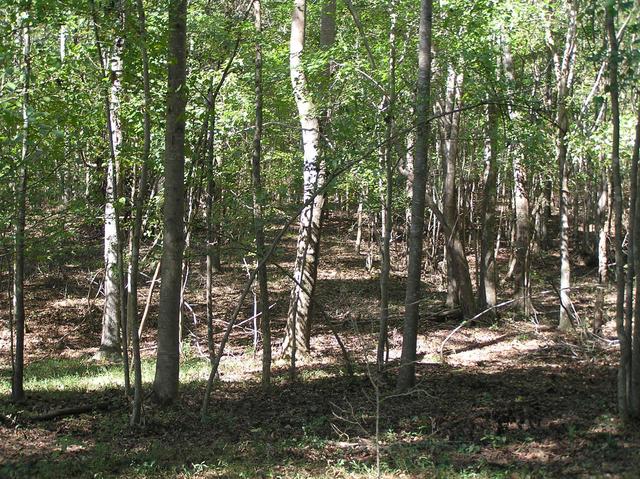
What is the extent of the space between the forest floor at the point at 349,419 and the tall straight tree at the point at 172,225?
0.51 meters

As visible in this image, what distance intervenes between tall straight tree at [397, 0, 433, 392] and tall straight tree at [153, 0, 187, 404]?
131 inches

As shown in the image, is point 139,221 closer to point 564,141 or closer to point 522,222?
point 564,141

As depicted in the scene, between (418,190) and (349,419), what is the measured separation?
344 cm

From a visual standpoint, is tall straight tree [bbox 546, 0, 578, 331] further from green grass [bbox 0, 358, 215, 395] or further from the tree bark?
green grass [bbox 0, 358, 215, 395]

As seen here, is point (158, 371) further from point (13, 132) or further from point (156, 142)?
point (156, 142)

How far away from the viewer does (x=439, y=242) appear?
98.5 ft

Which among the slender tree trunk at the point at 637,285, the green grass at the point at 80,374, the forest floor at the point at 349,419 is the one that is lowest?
the green grass at the point at 80,374

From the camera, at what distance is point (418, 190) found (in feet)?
32.7

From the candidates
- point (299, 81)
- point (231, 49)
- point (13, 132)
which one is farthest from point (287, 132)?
point (13, 132)

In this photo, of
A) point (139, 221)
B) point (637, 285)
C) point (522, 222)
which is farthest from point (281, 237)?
point (522, 222)

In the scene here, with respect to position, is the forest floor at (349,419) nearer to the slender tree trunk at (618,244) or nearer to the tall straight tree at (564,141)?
the slender tree trunk at (618,244)

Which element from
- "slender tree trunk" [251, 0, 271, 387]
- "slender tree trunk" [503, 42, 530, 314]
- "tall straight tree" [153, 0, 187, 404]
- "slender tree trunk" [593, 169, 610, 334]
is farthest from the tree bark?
"slender tree trunk" [593, 169, 610, 334]

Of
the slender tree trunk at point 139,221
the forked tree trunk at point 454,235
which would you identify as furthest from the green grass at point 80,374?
the forked tree trunk at point 454,235

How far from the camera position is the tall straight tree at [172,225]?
9.20m
